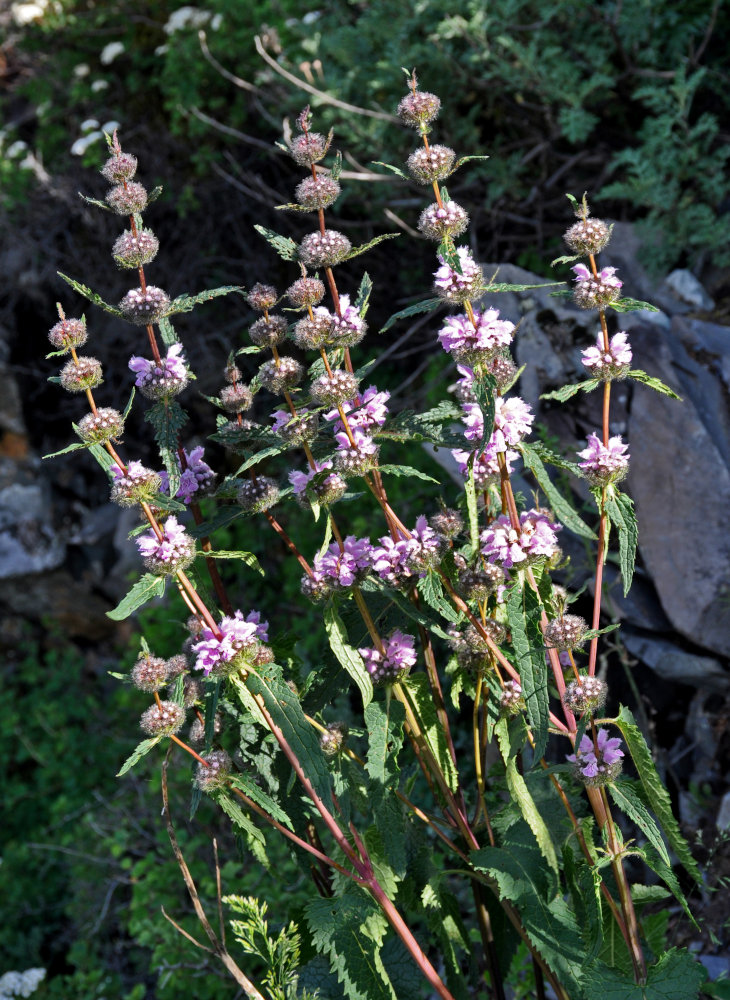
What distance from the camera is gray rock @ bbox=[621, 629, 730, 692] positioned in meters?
2.86

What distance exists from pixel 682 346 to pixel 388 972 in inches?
80.5

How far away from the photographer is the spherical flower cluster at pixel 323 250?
165cm

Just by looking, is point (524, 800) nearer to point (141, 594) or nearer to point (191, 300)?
point (141, 594)

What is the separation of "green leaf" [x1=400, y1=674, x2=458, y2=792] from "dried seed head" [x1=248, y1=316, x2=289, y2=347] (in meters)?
0.66

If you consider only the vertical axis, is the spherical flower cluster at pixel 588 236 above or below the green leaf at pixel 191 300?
above

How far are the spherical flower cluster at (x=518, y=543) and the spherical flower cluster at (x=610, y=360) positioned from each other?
0.29 metres

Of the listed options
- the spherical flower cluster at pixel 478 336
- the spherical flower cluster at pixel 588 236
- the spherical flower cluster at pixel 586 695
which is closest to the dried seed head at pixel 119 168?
the spherical flower cluster at pixel 478 336

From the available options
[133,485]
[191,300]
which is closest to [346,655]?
[133,485]

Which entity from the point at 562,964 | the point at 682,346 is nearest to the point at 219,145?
the point at 682,346

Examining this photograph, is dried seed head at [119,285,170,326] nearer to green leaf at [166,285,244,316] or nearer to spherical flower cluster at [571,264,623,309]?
green leaf at [166,285,244,316]

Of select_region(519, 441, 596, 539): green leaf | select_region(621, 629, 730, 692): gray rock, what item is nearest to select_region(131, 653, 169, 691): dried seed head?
select_region(519, 441, 596, 539): green leaf

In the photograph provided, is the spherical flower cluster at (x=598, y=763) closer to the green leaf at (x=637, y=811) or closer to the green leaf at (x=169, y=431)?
the green leaf at (x=637, y=811)

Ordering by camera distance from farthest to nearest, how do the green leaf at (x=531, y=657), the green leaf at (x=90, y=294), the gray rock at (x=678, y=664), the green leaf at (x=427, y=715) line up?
the gray rock at (x=678, y=664), the green leaf at (x=427, y=715), the green leaf at (x=531, y=657), the green leaf at (x=90, y=294)

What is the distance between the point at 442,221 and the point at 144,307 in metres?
0.54
